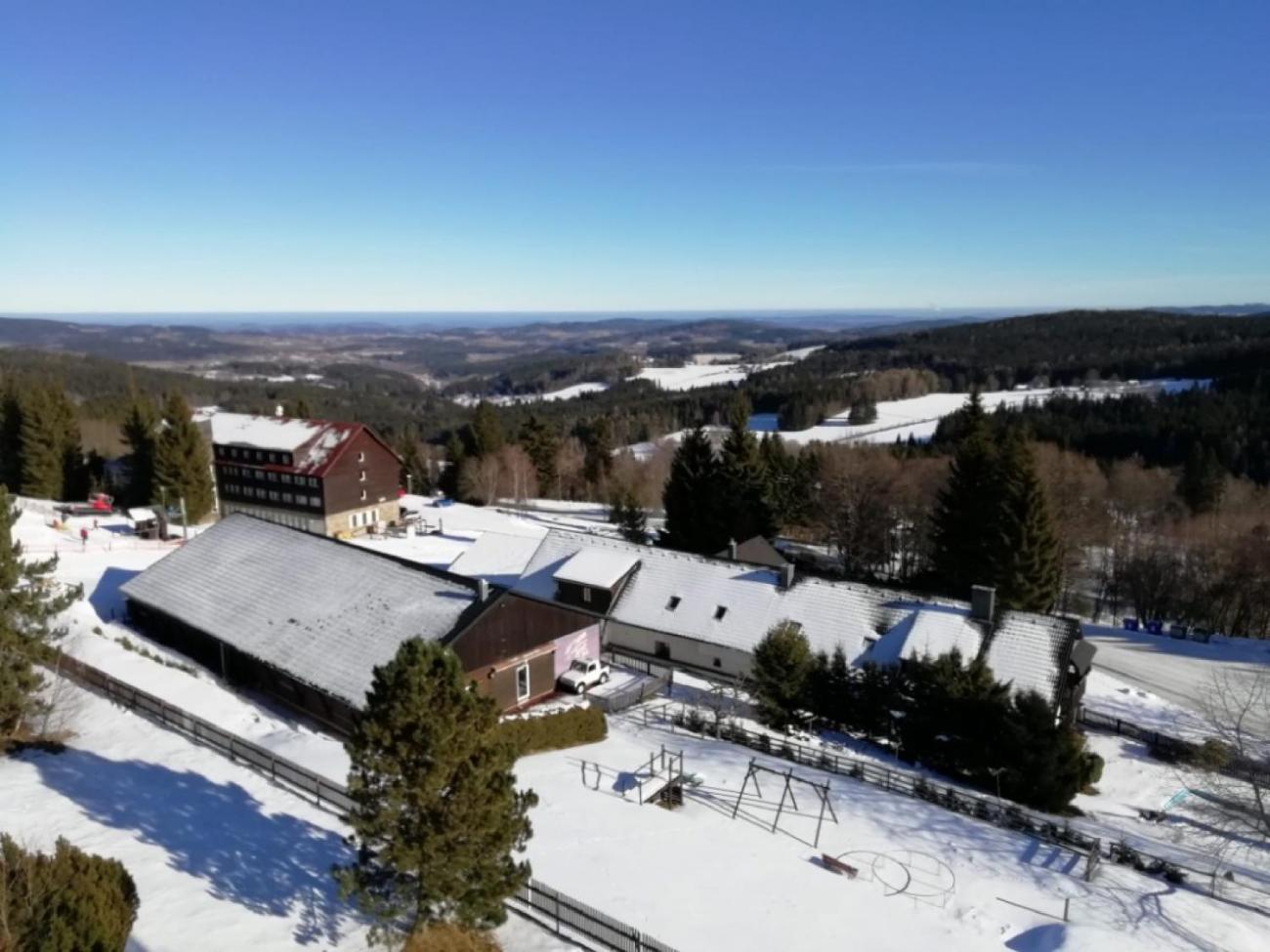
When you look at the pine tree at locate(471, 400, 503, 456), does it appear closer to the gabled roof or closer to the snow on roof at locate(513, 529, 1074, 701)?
the gabled roof

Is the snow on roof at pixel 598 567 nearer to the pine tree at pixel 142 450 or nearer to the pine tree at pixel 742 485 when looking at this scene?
the pine tree at pixel 742 485

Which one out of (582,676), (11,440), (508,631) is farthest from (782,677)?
(11,440)

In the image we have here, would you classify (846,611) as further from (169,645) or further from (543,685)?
(169,645)

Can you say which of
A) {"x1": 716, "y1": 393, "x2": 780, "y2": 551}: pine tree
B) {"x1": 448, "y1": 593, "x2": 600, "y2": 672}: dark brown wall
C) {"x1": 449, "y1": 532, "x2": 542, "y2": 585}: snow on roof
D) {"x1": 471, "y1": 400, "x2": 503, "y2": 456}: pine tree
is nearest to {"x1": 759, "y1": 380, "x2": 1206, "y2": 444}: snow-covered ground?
{"x1": 471, "y1": 400, "x2": 503, "y2": 456}: pine tree

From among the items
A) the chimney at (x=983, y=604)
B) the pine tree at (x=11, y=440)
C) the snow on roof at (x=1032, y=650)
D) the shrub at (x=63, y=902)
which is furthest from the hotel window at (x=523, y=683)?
the pine tree at (x=11, y=440)

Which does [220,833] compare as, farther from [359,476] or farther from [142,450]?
[142,450]
